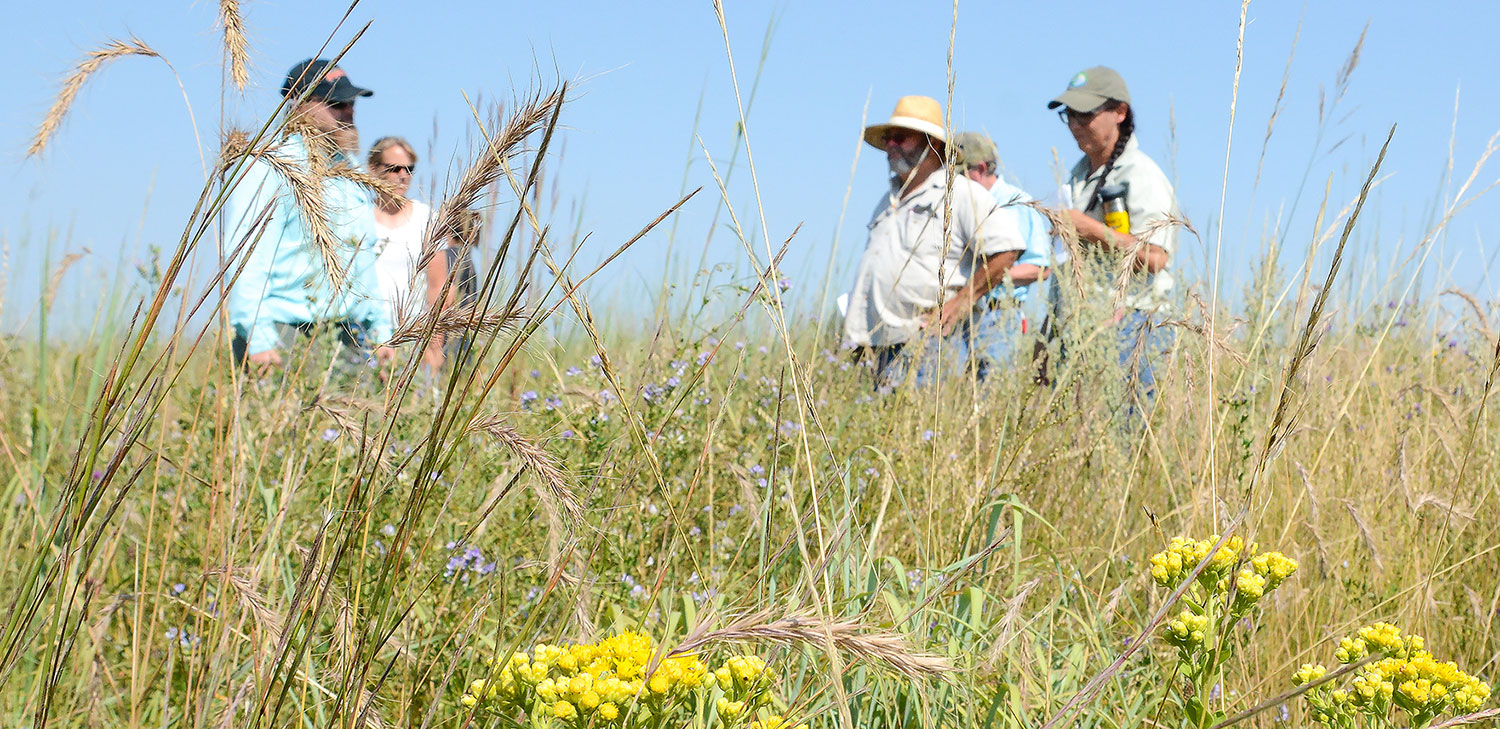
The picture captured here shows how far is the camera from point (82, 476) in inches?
39.4

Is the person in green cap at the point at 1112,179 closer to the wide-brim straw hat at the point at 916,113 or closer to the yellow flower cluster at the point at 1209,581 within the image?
the wide-brim straw hat at the point at 916,113

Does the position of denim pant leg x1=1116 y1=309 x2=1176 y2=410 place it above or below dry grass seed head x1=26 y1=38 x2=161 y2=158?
below

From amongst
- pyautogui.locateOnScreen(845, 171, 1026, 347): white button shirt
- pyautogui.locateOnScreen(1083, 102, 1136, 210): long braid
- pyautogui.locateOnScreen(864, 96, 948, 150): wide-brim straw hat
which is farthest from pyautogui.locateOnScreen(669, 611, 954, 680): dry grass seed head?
pyautogui.locateOnScreen(864, 96, 948, 150): wide-brim straw hat

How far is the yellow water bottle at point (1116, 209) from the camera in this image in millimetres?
3621

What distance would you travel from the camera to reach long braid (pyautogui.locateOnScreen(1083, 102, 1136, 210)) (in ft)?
13.0

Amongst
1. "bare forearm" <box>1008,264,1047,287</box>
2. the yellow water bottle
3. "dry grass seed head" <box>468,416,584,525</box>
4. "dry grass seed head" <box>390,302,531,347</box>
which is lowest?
"dry grass seed head" <box>468,416,584,525</box>

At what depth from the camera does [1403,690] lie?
126 centimetres

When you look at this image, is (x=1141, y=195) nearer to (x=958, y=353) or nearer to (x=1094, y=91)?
(x=1094, y=91)

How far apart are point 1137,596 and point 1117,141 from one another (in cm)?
240

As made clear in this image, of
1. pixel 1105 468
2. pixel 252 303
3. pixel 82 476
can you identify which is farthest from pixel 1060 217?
pixel 252 303

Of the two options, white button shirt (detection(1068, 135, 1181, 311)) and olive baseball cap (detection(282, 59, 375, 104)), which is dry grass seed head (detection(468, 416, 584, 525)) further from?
white button shirt (detection(1068, 135, 1181, 311))

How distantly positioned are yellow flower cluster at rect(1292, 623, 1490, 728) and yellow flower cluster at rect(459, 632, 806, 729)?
693 millimetres

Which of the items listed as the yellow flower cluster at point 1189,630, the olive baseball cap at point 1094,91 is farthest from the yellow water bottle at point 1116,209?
the yellow flower cluster at point 1189,630

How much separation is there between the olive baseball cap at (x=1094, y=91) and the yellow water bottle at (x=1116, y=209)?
Result: 1.09 feet
